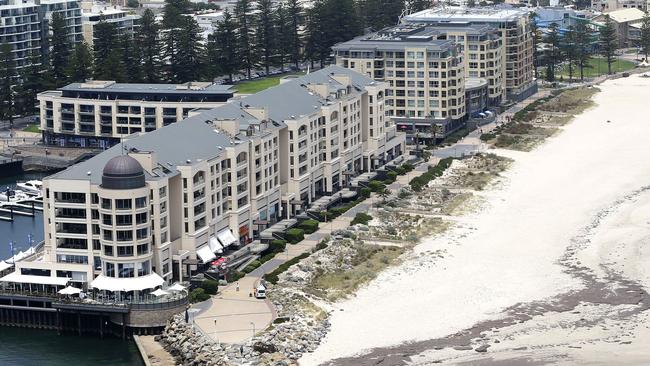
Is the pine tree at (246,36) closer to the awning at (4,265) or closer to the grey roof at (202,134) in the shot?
the grey roof at (202,134)

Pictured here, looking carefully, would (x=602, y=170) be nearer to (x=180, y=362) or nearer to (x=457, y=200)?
(x=457, y=200)

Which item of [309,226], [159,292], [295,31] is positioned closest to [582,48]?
[295,31]

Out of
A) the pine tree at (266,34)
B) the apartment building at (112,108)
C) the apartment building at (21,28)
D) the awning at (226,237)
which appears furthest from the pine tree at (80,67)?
the awning at (226,237)

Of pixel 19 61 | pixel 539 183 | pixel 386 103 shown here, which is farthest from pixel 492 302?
pixel 19 61

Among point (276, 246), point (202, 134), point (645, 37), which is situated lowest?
point (276, 246)

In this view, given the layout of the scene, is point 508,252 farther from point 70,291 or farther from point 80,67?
point 80,67
